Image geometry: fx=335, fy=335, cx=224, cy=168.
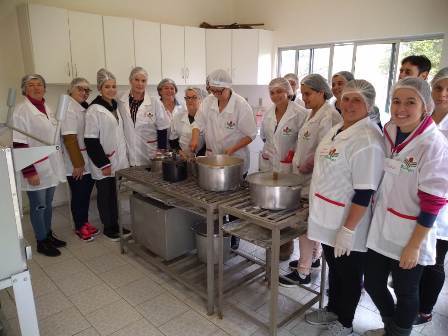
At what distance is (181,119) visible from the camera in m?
2.88

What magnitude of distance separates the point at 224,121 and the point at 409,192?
1480 mm

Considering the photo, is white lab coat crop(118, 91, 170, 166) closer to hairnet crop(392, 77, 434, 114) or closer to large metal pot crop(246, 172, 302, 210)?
large metal pot crop(246, 172, 302, 210)

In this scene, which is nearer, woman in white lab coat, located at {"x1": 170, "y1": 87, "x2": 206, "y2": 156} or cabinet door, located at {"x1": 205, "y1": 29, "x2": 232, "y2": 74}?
woman in white lab coat, located at {"x1": 170, "y1": 87, "x2": 206, "y2": 156}

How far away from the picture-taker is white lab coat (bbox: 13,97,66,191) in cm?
243

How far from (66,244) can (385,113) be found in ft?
11.3

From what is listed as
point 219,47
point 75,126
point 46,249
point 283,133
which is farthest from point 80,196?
point 219,47

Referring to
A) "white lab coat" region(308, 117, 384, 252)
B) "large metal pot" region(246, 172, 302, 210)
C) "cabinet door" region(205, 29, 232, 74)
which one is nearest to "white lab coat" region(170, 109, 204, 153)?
"large metal pot" region(246, 172, 302, 210)

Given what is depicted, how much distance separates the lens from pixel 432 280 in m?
1.73

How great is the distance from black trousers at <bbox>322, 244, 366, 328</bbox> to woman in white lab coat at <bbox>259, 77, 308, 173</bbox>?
79cm

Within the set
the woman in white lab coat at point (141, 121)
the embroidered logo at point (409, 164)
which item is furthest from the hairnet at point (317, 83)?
the woman in white lab coat at point (141, 121)

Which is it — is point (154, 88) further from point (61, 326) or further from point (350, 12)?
point (61, 326)

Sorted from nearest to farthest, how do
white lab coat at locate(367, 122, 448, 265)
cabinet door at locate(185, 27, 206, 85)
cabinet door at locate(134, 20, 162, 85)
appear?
white lab coat at locate(367, 122, 448, 265) → cabinet door at locate(134, 20, 162, 85) → cabinet door at locate(185, 27, 206, 85)

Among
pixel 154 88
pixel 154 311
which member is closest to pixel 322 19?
pixel 154 88

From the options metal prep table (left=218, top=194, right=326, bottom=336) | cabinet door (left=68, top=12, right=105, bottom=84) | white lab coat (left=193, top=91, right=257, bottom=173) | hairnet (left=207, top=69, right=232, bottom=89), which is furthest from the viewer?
cabinet door (left=68, top=12, right=105, bottom=84)
